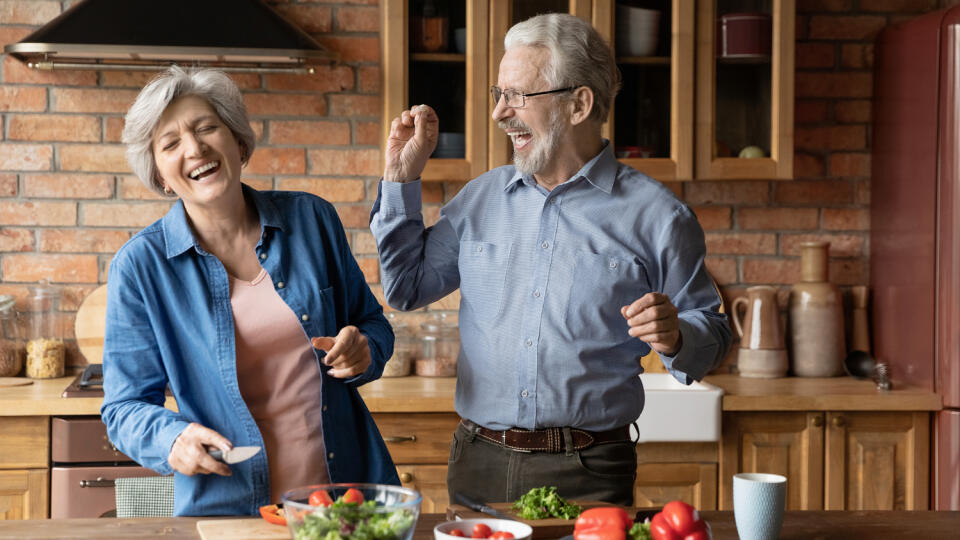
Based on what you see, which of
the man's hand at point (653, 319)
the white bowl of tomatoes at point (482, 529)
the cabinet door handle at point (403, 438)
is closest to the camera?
the white bowl of tomatoes at point (482, 529)

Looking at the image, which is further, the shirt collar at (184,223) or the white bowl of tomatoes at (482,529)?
the shirt collar at (184,223)

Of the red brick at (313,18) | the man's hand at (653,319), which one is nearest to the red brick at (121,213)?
the red brick at (313,18)

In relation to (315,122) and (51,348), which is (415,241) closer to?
(315,122)

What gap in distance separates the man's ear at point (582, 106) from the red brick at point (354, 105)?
140 cm

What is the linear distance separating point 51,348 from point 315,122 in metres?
1.06

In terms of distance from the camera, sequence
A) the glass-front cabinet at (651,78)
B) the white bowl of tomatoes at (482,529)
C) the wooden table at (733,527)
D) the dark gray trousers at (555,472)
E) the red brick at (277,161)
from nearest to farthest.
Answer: the white bowl of tomatoes at (482,529) < the wooden table at (733,527) < the dark gray trousers at (555,472) < the glass-front cabinet at (651,78) < the red brick at (277,161)

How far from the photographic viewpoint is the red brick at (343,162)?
10.8ft

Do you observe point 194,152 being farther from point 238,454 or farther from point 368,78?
point 368,78

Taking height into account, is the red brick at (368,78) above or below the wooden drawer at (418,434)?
above

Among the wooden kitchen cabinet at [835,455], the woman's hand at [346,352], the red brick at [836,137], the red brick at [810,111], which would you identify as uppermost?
the red brick at [810,111]

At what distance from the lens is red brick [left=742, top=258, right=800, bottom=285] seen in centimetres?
344

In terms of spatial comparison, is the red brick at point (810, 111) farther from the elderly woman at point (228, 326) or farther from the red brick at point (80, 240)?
the red brick at point (80, 240)

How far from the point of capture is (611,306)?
6.27 feet

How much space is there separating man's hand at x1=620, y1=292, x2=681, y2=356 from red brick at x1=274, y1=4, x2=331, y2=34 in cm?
194
